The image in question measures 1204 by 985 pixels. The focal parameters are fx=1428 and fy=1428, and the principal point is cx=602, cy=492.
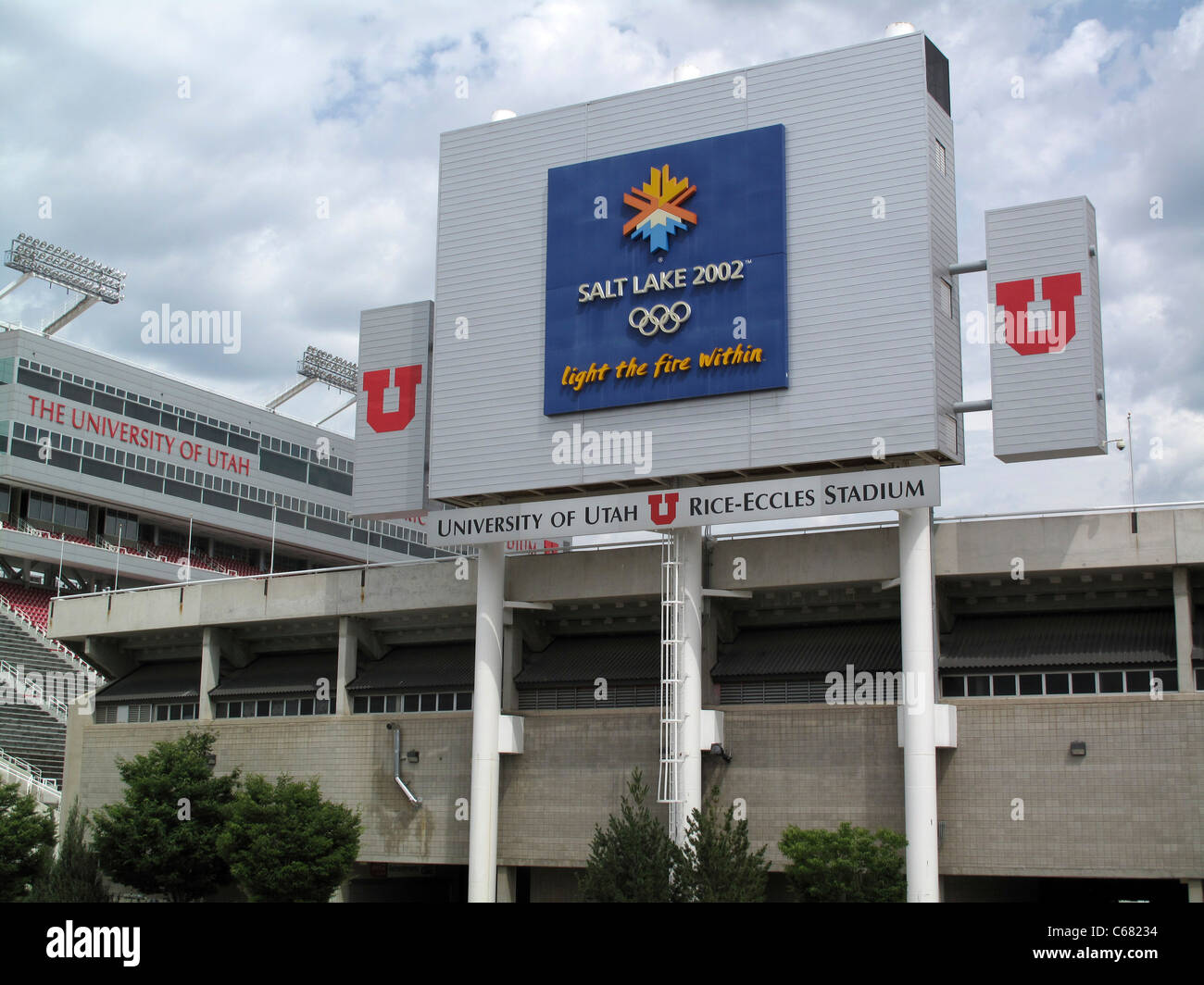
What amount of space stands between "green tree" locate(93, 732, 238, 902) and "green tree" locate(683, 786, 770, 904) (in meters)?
16.7

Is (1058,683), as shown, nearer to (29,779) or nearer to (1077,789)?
(1077,789)

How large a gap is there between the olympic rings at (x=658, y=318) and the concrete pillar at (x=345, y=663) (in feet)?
52.9

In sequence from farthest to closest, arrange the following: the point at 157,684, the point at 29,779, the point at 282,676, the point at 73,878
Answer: the point at 29,779, the point at 157,684, the point at 282,676, the point at 73,878

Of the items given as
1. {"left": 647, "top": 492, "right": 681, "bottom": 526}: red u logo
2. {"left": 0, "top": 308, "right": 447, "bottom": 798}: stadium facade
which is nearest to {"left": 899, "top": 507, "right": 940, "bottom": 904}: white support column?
{"left": 647, "top": 492, "right": 681, "bottom": 526}: red u logo

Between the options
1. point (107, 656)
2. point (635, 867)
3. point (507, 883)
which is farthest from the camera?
point (107, 656)

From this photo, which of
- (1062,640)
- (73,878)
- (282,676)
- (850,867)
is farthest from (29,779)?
(1062,640)

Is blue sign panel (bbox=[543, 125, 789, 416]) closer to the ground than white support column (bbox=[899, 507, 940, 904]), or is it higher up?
higher up

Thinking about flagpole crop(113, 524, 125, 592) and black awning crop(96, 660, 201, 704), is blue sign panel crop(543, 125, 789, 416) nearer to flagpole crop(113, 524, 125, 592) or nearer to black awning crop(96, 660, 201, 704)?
black awning crop(96, 660, 201, 704)

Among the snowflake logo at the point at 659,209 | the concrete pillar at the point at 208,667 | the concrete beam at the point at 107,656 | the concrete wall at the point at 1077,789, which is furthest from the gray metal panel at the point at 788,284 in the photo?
the concrete beam at the point at 107,656

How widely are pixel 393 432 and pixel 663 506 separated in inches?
391

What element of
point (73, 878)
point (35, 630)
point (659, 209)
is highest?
Answer: point (659, 209)

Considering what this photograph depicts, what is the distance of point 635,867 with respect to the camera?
116ft

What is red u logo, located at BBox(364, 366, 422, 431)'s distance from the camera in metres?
44.4
